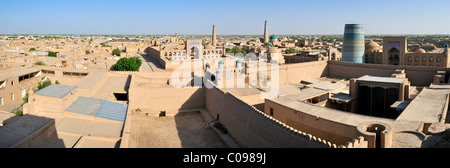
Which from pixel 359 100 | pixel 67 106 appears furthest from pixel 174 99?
pixel 359 100

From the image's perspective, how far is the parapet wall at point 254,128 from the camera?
→ 7.70 meters

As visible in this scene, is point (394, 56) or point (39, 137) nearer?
point (39, 137)

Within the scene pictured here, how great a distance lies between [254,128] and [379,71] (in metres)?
14.2

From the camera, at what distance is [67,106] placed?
37.9ft

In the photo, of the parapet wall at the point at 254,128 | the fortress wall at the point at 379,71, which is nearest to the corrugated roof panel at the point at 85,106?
the parapet wall at the point at 254,128

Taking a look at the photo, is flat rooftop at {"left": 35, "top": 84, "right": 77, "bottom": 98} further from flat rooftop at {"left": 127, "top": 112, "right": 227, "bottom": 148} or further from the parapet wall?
the parapet wall

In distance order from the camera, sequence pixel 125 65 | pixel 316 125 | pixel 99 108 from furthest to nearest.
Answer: pixel 125 65
pixel 99 108
pixel 316 125

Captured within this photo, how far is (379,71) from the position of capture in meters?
20.6

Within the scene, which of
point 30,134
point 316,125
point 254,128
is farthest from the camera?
point 316,125

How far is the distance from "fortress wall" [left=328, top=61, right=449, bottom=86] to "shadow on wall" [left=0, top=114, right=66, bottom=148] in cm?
1863

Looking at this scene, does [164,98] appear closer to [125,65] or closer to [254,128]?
[254,128]

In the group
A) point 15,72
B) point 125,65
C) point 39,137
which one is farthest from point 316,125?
point 125,65

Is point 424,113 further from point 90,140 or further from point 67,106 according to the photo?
point 67,106
